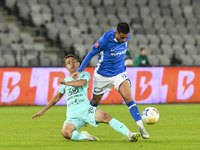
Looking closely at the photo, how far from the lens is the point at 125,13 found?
1908 cm

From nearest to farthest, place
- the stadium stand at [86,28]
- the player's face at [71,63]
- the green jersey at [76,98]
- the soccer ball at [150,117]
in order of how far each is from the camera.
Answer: the green jersey at [76,98], the player's face at [71,63], the soccer ball at [150,117], the stadium stand at [86,28]

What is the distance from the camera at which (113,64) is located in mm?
6363

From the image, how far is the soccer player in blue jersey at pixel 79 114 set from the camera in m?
5.34

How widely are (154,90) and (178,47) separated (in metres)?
5.38

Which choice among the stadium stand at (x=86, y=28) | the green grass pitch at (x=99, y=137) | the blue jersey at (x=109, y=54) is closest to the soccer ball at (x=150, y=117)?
the green grass pitch at (x=99, y=137)

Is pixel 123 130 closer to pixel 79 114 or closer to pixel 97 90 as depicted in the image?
pixel 79 114

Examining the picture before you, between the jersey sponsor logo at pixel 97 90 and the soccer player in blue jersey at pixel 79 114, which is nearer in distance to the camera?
the soccer player in blue jersey at pixel 79 114

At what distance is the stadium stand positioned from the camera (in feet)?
50.3

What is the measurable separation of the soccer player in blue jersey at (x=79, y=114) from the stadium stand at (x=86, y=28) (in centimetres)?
872

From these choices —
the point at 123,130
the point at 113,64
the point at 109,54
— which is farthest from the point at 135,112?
the point at 109,54

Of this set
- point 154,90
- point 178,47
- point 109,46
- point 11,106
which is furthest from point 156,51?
point 109,46

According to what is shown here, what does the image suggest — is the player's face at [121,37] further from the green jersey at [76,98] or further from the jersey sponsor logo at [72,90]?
the jersey sponsor logo at [72,90]

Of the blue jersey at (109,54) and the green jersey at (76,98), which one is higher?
the blue jersey at (109,54)

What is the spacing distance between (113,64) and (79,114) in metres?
1.18
